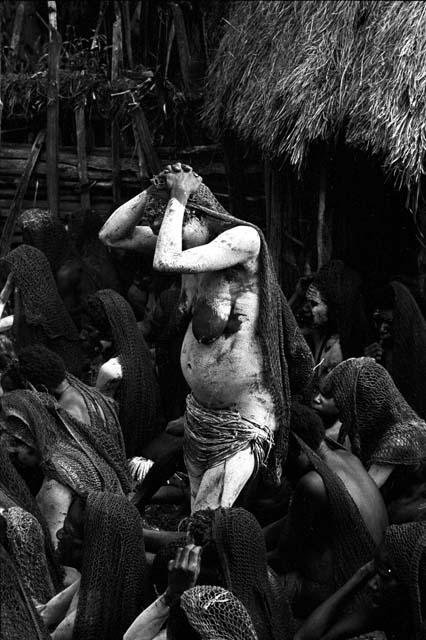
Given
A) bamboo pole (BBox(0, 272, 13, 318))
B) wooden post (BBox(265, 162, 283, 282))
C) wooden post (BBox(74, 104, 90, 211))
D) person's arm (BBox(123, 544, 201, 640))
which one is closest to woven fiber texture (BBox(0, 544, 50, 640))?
person's arm (BBox(123, 544, 201, 640))

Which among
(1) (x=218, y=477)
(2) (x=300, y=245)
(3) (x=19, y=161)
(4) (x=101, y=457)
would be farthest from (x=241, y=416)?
(3) (x=19, y=161)

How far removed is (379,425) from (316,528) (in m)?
0.85

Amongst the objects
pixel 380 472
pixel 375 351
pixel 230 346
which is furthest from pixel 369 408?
pixel 375 351

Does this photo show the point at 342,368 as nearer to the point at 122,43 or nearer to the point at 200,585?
the point at 200,585

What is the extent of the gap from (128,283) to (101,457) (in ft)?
12.1

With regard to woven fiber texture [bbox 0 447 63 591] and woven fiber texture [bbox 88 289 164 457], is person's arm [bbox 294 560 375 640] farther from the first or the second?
woven fiber texture [bbox 88 289 164 457]

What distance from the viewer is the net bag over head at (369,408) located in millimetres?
7875

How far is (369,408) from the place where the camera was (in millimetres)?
7906

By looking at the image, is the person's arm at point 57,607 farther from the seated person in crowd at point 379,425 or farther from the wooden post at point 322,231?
the wooden post at point 322,231

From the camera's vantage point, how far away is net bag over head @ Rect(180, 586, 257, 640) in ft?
18.3

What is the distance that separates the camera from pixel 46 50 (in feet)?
41.2

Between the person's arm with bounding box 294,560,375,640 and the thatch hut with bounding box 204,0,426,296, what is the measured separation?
130 inches

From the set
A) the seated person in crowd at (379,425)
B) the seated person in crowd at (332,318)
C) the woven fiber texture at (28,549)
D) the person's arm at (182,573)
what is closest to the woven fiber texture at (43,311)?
the seated person in crowd at (332,318)

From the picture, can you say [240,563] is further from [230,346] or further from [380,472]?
[380,472]
